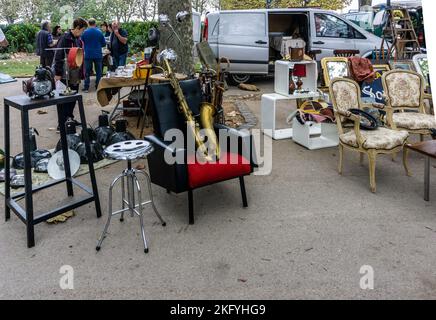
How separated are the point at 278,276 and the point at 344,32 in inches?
312

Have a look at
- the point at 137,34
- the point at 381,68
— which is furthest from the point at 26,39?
the point at 381,68

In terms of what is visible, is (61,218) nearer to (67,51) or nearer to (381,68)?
(67,51)

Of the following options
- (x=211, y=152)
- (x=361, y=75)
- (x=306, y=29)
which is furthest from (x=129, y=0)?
(x=211, y=152)

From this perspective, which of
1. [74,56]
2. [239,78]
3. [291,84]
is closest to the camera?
[74,56]

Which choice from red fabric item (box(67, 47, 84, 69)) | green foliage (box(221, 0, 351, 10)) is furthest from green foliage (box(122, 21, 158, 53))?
red fabric item (box(67, 47, 84, 69))

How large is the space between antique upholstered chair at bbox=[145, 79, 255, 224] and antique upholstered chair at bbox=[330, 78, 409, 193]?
1.18m

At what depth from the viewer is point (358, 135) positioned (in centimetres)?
402

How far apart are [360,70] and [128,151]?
4134mm

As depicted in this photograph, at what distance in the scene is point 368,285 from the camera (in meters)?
2.46

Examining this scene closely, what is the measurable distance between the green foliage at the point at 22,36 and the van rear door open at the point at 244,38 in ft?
41.8

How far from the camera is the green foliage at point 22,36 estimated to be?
18.4 meters

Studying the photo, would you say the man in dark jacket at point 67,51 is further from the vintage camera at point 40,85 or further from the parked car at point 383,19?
the parked car at point 383,19

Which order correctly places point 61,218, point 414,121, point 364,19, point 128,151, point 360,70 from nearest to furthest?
1. point 128,151
2. point 61,218
3. point 414,121
4. point 360,70
5. point 364,19
